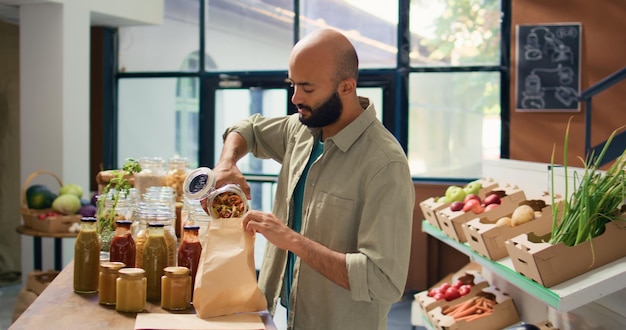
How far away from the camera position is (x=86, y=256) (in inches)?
92.8

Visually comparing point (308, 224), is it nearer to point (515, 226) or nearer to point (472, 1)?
point (515, 226)

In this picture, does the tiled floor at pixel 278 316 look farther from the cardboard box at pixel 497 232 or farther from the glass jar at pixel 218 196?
the glass jar at pixel 218 196

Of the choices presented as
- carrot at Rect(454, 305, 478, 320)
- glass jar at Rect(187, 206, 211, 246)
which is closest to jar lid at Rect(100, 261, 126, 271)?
glass jar at Rect(187, 206, 211, 246)

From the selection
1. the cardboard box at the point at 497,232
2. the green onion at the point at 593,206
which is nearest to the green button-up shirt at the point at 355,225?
the green onion at the point at 593,206

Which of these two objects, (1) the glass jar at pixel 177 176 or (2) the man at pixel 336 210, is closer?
(2) the man at pixel 336 210

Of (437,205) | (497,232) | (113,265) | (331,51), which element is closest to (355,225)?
(331,51)

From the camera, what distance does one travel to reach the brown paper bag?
2061mm

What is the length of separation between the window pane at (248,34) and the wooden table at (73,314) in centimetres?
504

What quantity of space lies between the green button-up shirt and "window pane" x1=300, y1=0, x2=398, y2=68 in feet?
14.9

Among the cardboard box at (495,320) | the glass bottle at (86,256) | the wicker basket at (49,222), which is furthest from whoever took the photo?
the wicker basket at (49,222)

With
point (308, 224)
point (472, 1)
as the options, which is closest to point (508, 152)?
point (472, 1)

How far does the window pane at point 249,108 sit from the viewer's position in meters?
7.27

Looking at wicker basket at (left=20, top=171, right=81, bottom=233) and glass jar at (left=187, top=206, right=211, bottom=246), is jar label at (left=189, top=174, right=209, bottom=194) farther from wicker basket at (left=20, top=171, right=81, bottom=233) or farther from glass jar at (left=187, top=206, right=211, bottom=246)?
wicker basket at (left=20, top=171, right=81, bottom=233)

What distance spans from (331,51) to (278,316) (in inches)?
145
